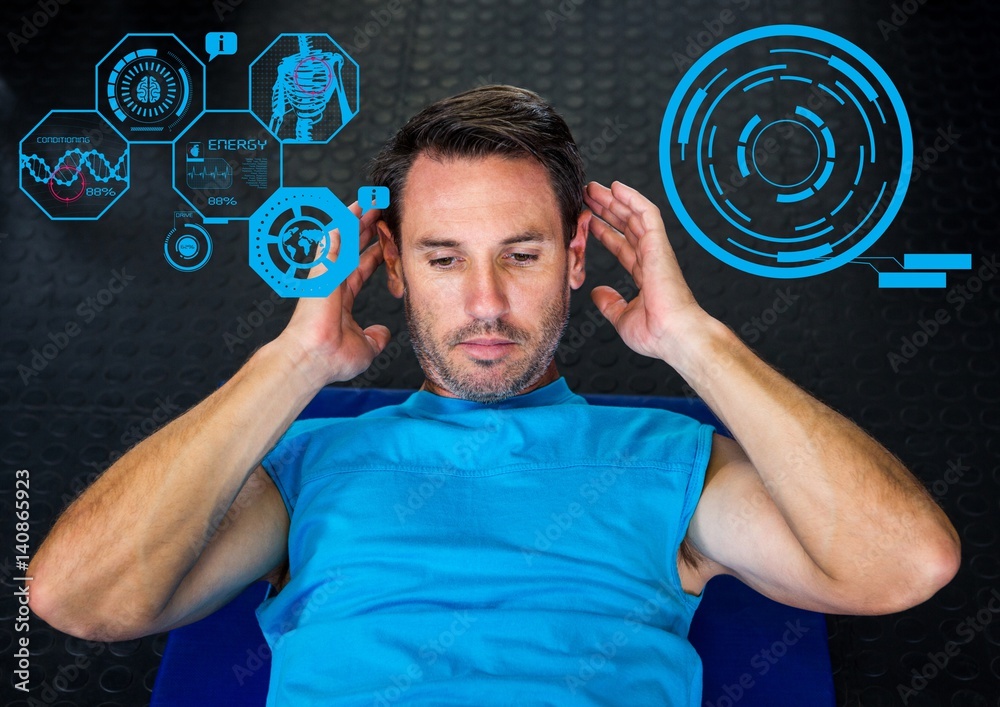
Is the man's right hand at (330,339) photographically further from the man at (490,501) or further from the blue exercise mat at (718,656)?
the blue exercise mat at (718,656)

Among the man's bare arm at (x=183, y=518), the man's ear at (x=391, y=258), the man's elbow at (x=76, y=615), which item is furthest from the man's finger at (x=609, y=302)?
the man's elbow at (x=76, y=615)

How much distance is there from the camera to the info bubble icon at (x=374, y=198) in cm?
140

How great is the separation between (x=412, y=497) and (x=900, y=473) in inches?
22.3

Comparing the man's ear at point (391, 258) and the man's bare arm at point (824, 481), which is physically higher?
the man's ear at point (391, 258)

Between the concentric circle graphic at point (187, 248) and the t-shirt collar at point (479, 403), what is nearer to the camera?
the t-shirt collar at point (479, 403)

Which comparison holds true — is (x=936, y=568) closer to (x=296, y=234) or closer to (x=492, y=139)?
(x=492, y=139)

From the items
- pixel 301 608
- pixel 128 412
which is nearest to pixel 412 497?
pixel 301 608

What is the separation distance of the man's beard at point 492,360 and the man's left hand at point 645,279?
10cm

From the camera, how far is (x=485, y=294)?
124 centimetres

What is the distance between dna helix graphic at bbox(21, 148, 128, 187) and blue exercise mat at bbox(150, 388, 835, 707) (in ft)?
3.54

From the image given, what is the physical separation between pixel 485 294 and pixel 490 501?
269mm

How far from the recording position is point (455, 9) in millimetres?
2166

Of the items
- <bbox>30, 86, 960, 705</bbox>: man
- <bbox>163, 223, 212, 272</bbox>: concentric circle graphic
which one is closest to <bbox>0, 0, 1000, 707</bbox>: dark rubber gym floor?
<bbox>163, 223, 212, 272</bbox>: concentric circle graphic

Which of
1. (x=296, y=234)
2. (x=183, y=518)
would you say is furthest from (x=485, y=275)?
(x=296, y=234)
